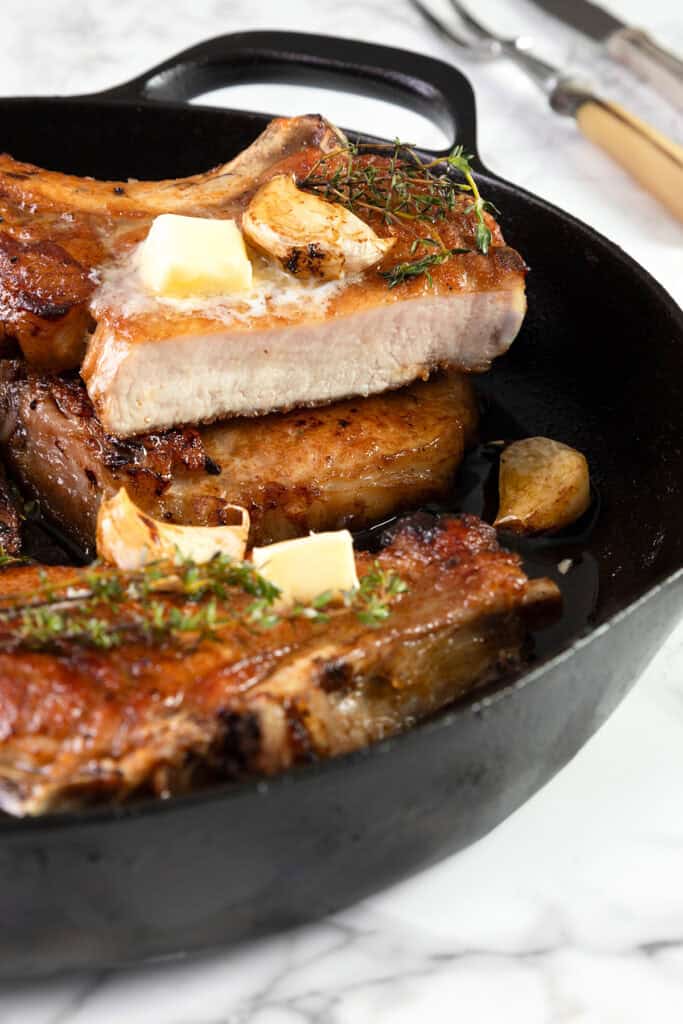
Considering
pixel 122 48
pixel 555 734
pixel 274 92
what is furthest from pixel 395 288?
pixel 122 48

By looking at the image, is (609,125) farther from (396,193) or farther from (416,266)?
(416,266)

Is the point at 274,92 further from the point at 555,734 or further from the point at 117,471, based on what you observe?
the point at 555,734

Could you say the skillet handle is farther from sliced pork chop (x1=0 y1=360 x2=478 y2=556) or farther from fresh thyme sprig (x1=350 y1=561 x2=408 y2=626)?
fresh thyme sprig (x1=350 y1=561 x2=408 y2=626)

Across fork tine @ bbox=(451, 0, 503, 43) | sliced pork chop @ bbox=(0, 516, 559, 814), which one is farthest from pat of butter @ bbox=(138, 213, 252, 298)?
fork tine @ bbox=(451, 0, 503, 43)

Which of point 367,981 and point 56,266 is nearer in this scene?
point 367,981

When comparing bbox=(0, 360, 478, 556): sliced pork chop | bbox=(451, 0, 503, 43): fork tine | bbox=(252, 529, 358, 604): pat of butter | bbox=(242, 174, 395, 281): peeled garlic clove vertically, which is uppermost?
bbox=(242, 174, 395, 281): peeled garlic clove

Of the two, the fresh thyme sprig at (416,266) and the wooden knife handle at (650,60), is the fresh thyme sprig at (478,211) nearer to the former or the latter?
the fresh thyme sprig at (416,266)

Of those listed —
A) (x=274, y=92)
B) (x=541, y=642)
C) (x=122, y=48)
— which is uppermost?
(x=541, y=642)
